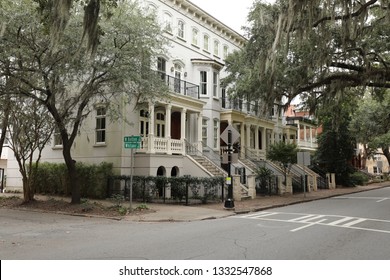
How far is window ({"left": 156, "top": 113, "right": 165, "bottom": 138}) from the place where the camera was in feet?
81.1

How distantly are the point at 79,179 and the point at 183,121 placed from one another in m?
7.30

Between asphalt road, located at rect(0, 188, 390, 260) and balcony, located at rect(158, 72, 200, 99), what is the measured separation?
42.3ft

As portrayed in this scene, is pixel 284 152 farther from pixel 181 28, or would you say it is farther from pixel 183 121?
pixel 181 28

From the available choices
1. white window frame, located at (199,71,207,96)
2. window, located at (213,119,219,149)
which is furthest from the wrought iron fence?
white window frame, located at (199,71,207,96)

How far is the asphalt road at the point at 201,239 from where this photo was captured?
289 inches

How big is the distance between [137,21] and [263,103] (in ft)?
25.5

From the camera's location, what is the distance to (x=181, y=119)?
24.0 meters

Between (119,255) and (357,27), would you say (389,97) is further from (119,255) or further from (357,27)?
(119,255)

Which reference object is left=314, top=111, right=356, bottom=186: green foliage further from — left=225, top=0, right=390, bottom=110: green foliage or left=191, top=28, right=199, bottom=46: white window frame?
left=225, top=0, right=390, bottom=110: green foliage

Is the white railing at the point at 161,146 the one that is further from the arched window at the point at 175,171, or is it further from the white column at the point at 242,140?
the white column at the point at 242,140

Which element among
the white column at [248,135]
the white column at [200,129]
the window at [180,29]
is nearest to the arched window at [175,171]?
the white column at [200,129]

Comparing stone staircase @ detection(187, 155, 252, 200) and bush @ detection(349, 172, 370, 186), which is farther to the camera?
bush @ detection(349, 172, 370, 186)

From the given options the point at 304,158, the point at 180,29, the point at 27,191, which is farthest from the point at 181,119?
the point at 27,191

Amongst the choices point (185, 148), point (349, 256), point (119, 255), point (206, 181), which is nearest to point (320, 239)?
point (349, 256)
